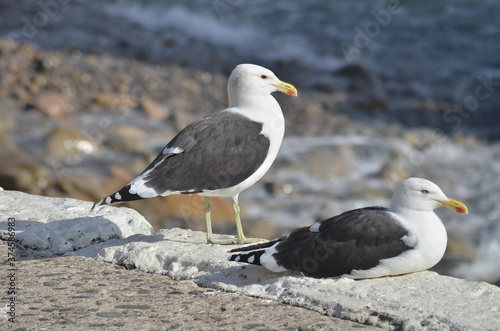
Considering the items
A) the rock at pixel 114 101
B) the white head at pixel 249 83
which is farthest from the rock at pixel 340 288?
the rock at pixel 114 101

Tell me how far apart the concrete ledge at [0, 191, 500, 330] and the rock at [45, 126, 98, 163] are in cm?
520

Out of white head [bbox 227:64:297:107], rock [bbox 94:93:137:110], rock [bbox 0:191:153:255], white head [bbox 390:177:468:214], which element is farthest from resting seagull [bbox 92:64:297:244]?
rock [bbox 94:93:137:110]

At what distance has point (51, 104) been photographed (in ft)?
39.6

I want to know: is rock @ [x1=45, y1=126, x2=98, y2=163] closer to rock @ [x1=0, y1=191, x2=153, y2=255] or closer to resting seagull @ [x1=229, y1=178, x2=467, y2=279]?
rock @ [x1=0, y1=191, x2=153, y2=255]

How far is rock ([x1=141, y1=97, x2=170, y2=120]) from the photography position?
12.2m

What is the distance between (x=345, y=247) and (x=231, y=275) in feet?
1.85

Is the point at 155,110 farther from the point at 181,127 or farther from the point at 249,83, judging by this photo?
the point at 249,83

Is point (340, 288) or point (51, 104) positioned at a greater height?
point (51, 104)

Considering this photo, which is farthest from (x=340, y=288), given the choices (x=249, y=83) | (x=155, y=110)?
(x=155, y=110)

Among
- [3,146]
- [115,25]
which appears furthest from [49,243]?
[115,25]

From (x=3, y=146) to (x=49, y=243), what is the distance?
575 centimetres

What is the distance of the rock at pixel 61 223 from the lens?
449 cm

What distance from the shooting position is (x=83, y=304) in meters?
3.62

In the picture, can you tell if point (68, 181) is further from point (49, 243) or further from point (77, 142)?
point (49, 243)
